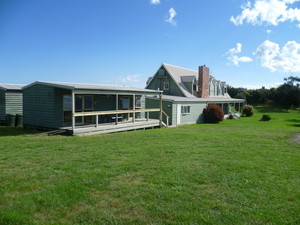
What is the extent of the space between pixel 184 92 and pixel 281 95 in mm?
32267

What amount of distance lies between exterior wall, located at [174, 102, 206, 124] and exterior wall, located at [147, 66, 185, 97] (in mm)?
3092

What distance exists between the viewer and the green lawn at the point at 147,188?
3.92 meters

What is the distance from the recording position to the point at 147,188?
506 cm

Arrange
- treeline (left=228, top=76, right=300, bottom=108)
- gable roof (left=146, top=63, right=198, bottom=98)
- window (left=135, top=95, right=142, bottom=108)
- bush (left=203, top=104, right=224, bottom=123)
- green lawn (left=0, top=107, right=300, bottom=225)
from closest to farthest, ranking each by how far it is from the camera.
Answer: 1. green lawn (left=0, top=107, right=300, bottom=225)
2. window (left=135, top=95, right=142, bottom=108)
3. bush (left=203, top=104, right=224, bottom=123)
4. gable roof (left=146, top=63, right=198, bottom=98)
5. treeline (left=228, top=76, right=300, bottom=108)

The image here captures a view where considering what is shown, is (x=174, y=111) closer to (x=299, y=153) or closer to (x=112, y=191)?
(x=299, y=153)

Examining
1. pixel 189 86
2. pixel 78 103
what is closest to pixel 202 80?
pixel 189 86

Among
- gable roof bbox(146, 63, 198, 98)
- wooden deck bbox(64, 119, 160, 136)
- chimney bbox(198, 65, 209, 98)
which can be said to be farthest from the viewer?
chimney bbox(198, 65, 209, 98)

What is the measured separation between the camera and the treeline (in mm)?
49819

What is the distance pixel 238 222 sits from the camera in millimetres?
3771

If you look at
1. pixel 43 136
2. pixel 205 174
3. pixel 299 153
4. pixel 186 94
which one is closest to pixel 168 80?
pixel 186 94

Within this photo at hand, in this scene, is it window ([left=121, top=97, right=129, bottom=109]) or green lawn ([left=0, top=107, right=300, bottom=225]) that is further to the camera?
window ([left=121, top=97, right=129, bottom=109])

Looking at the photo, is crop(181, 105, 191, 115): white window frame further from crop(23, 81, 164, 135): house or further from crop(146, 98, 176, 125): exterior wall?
crop(23, 81, 164, 135): house

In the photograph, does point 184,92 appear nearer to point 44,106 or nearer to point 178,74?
point 178,74

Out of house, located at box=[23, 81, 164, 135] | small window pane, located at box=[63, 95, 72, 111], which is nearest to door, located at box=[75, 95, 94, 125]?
house, located at box=[23, 81, 164, 135]
